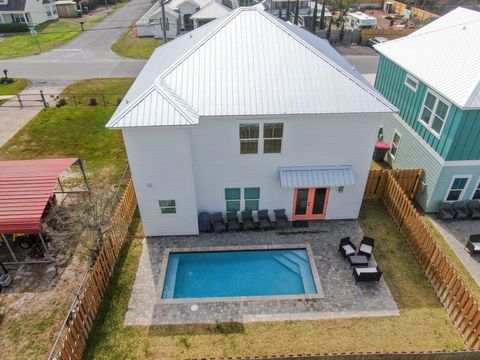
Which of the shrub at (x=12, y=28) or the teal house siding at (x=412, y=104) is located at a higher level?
the teal house siding at (x=412, y=104)

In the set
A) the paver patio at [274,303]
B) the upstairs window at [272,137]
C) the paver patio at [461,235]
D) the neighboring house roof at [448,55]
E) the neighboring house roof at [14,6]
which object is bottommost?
the paver patio at [461,235]

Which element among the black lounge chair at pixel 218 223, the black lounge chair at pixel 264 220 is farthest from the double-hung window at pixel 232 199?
the black lounge chair at pixel 264 220

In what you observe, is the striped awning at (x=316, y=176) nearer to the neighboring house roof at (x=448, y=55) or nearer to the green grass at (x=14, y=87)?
the neighboring house roof at (x=448, y=55)

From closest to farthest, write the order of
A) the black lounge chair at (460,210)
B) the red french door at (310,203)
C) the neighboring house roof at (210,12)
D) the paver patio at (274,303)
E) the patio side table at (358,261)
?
the paver patio at (274,303) < the patio side table at (358,261) < the red french door at (310,203) < the black lounge chair at (460,210) < the neighboring house roof at (210,12)

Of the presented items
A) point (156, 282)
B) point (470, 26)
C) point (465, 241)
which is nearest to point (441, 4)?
point (470, 26)

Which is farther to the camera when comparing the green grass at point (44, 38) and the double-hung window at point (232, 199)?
the green grass at point (44, 38)

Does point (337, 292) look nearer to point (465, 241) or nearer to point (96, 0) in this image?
point (465, 241)

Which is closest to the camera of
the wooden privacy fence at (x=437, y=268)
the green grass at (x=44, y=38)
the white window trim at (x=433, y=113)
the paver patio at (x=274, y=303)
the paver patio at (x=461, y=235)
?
the wooden privacy fence at (x=437, y=268)
